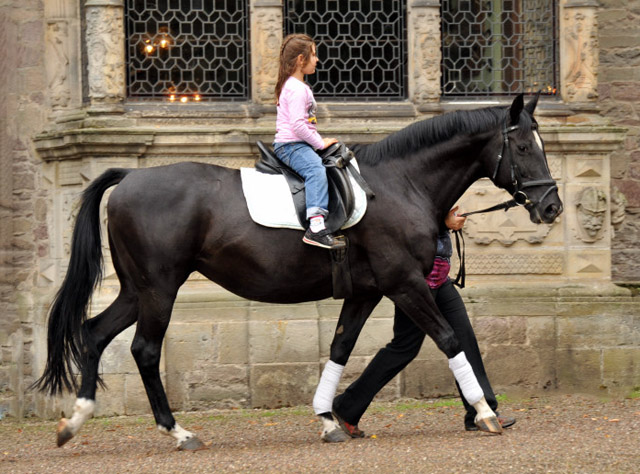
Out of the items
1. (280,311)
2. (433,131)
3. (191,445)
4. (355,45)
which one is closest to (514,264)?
(280,311)

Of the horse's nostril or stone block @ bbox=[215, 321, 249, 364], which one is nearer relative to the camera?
the horse's nostril

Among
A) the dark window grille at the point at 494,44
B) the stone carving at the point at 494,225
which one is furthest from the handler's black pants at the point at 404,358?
the dark window grille at the point at 494,44

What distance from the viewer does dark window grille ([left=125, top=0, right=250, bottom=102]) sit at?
9.59 metres

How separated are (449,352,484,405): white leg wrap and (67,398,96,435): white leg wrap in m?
2.29

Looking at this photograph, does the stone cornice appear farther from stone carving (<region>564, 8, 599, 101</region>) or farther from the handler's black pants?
the handler's black pants

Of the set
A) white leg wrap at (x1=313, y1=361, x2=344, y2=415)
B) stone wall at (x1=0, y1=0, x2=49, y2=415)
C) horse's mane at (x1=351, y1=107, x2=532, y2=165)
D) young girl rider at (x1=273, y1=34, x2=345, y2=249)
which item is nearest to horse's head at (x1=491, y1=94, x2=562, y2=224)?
horse's mane at (x1=351, y1=107, x2=532, y2=165)

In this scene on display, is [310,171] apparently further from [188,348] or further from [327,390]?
[188,348]

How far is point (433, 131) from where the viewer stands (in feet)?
23.4

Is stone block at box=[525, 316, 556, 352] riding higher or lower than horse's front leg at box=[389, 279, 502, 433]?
lower

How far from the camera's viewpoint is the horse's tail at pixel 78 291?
23.1 feet

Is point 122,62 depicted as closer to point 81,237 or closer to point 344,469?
point 81,237

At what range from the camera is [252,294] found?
7.02 m

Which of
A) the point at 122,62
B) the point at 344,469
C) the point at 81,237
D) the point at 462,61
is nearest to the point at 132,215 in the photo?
the point at 81,237

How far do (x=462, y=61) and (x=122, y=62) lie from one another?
3.07 meters
